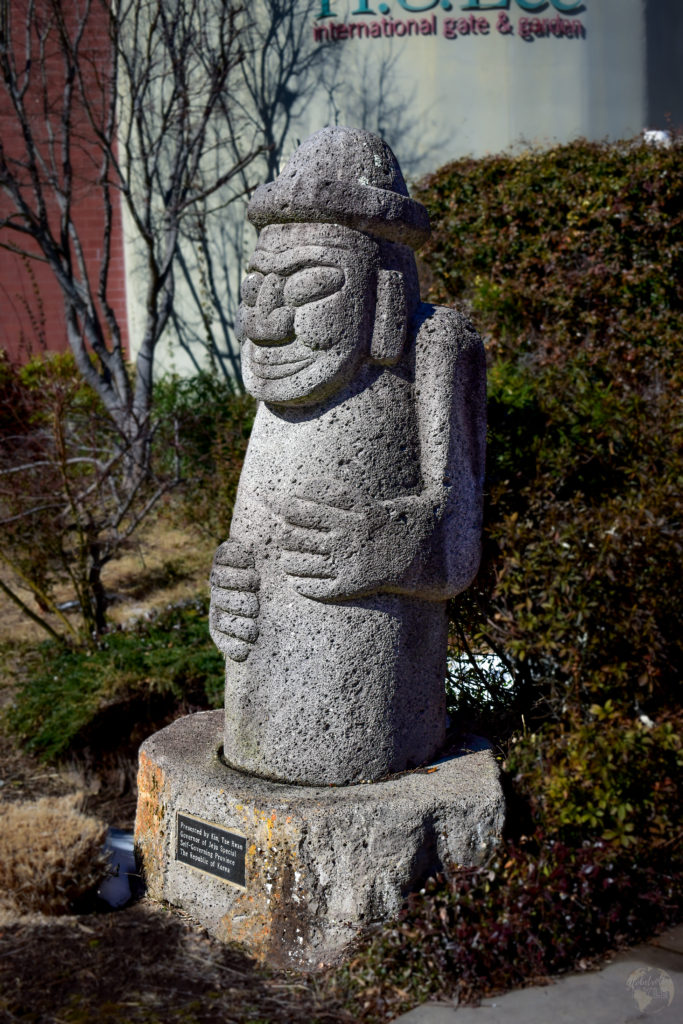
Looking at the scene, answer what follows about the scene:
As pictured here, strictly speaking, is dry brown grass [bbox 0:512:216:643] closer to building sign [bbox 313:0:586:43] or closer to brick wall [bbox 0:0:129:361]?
brick wall [bbox 0:0:129:361]

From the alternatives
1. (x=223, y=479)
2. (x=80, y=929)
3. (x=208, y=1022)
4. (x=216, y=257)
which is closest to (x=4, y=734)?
(x=223, y=479)

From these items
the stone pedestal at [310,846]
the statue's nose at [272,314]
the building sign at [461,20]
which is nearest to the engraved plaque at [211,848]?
the stone pedestal at [310,846]

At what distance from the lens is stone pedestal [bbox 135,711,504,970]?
2.66 metres

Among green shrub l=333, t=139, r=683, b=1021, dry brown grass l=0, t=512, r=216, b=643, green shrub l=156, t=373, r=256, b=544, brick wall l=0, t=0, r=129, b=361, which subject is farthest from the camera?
brick wall l=0, t=0, r=129, b=361

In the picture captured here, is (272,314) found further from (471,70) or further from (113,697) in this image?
(471,70)

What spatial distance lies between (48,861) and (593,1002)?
65.2 inches

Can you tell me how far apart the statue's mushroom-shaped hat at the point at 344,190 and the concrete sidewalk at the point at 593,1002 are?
2.12 meters

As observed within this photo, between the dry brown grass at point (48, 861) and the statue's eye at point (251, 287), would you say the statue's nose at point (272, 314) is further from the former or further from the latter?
the dry brown grass at point (48, 861)

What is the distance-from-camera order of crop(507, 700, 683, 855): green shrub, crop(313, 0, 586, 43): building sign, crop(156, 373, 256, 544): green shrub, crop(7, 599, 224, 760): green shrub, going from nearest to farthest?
crop(507, 700, 683, 855): green shrub, crop(7, 599, 224, 760): green shrub, crop(156, 373, 256, 544): green shrub, crop(313, 0, 586, 43): building sign

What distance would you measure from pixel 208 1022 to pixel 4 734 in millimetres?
2749

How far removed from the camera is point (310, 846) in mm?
2660

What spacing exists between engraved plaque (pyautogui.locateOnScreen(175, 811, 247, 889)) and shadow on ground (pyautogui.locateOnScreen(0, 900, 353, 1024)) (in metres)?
0.21

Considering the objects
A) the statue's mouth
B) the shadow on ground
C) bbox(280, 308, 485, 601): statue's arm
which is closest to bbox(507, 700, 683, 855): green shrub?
bbox(280, 308, 485, 601): statue's arm

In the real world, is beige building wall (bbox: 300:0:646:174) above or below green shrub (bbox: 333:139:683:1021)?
above
